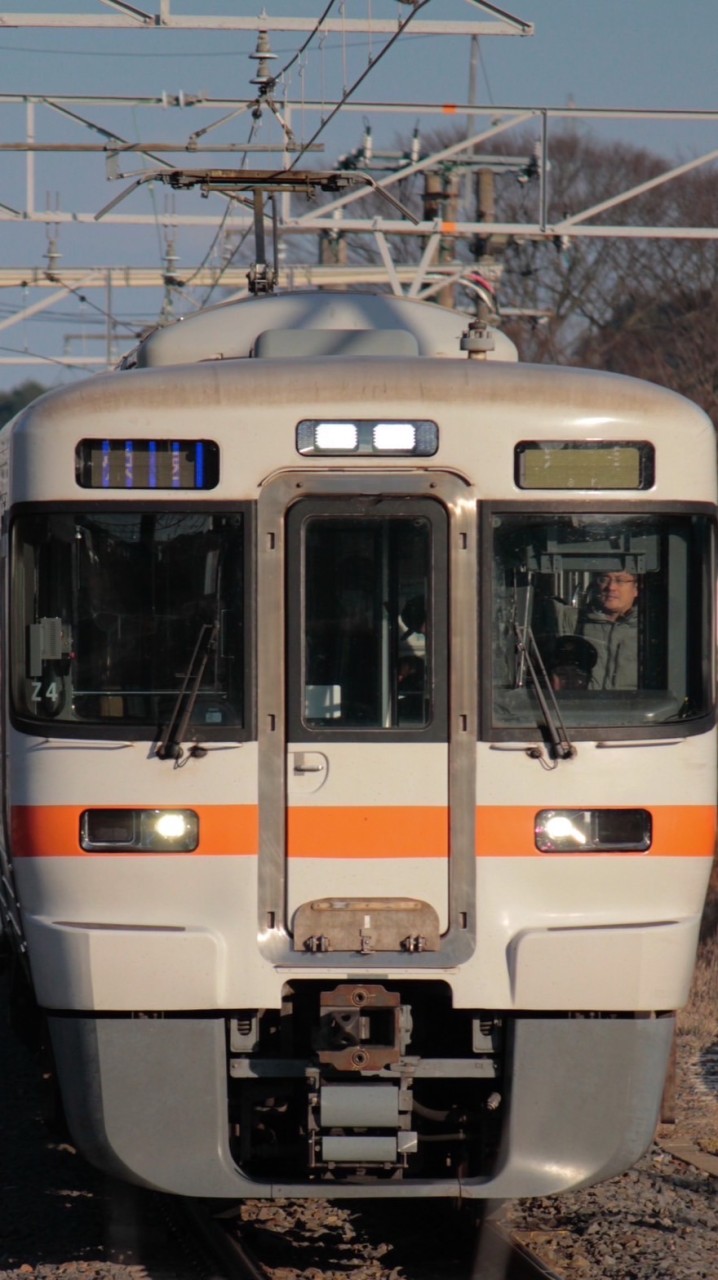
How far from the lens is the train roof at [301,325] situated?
6.96 m

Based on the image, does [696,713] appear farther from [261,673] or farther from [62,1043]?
[62,1043]

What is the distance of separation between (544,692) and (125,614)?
4.26ft

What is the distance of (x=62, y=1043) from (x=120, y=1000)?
0.30 m

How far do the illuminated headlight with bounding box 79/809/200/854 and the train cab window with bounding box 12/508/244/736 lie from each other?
267mm

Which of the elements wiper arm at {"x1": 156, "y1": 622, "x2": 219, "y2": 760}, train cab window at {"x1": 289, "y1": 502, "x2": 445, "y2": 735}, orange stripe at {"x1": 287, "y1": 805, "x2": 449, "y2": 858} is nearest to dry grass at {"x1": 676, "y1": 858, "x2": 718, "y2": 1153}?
orange stripe at {"x1": 287, "y1": 805, "x2": 449, "y2": 858}

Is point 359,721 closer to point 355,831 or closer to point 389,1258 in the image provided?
point 355,831

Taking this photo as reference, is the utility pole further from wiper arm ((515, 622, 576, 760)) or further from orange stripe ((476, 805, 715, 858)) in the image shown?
orange stripe ((476, 805, 715, 858))

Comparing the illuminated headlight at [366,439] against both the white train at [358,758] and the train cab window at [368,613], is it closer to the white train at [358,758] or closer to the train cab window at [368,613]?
the white train at [358,758]

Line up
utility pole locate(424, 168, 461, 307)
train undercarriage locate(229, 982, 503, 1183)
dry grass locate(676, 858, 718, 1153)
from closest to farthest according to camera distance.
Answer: train undercarriage locate(229, 982, 503, 1183) → dry grass locate(676, 858, 718, 1153) → utility pole locate(424, 168, 461, 307)

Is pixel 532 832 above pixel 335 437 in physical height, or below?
below

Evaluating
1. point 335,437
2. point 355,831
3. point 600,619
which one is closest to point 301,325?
point 335,437

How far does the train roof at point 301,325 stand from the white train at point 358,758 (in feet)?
3.36

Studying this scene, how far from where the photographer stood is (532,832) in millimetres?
5688

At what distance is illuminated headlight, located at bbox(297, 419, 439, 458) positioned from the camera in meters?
5.75
